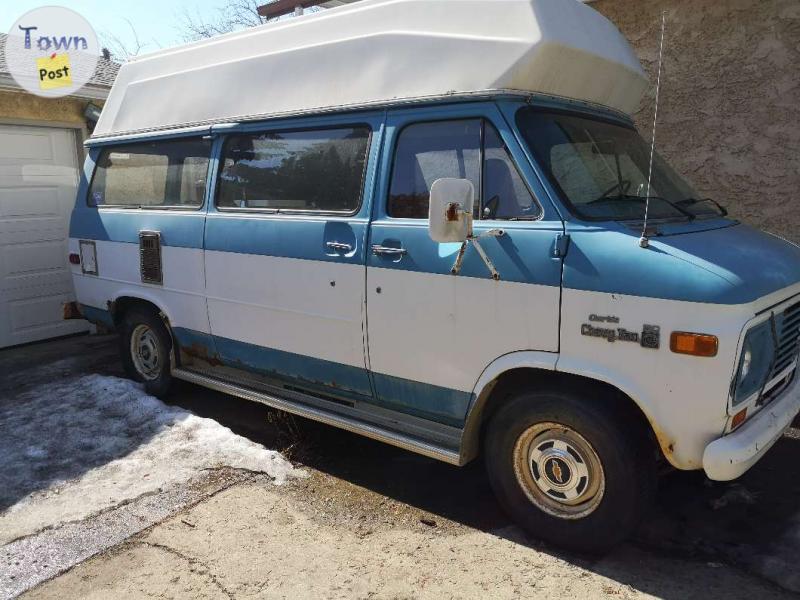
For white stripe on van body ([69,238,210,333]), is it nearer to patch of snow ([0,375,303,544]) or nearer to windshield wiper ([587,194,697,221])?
patch of snow ([0,375,303,544])

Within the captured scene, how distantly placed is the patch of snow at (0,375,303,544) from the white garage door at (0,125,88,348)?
235 cm

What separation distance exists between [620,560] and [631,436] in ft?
2.22

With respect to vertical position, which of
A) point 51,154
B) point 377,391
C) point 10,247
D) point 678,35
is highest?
point 678,35

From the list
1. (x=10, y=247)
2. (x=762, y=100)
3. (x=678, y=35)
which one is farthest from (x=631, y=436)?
(x=10, y=247)

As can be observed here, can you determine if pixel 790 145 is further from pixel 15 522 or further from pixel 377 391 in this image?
pixel 15 522

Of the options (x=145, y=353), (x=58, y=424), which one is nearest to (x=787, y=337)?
(x=145, y=353)

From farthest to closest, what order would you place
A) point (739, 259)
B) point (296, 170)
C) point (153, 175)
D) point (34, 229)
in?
point (34, 229), point (153, 175), point (296, 170), point (739, 259)

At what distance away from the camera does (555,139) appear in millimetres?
3432

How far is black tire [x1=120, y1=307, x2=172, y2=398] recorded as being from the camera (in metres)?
5.43

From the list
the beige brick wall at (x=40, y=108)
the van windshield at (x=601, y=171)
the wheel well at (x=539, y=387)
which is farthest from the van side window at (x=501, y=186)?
the beige brick wall at (x=40, y=108)

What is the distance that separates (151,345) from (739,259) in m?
4.58

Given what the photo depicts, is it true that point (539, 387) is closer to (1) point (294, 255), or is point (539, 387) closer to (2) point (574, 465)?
(2) point (574, 465)

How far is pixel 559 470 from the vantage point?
328 cm

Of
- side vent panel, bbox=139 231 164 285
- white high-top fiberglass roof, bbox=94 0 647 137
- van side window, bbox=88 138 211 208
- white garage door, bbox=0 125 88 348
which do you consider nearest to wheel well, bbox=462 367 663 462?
white high-top fiberglass roof, bbox=94 0 647 137
